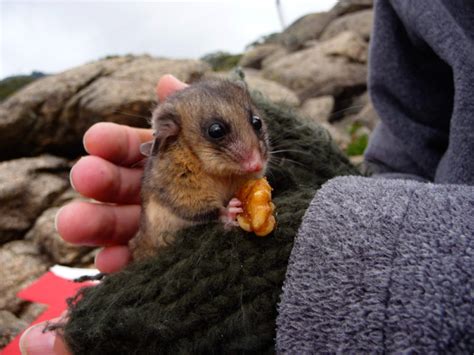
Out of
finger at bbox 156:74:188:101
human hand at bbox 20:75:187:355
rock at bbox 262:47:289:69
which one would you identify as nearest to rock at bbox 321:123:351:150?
finger at bbox 156:74:188:101

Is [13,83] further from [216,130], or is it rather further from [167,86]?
[216,130]

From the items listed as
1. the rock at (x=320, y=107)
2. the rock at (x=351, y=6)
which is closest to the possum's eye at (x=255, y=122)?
the rock at (x=320, y=107)

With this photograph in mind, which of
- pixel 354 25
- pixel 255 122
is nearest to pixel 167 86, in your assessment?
pixel 255 122

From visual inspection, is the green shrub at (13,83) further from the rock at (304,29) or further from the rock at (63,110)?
the rock at (304,29)

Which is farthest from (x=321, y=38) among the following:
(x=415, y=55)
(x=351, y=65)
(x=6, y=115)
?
(x=415, y=55)

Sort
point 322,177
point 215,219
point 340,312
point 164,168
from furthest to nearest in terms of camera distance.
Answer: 1. point 322,177
2. point 164,168
3. point 215,219
4. point 340,312

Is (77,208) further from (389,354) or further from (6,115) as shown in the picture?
(6,115)
